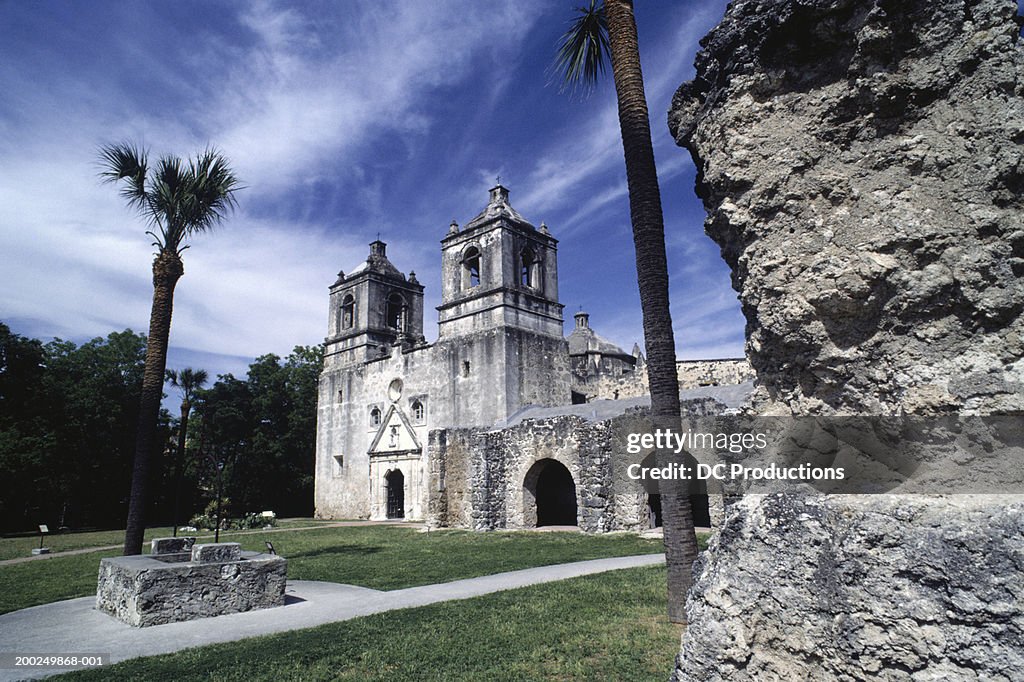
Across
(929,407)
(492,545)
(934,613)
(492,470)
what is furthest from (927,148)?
(492,470)

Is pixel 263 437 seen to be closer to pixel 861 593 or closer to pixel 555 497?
pixel 555 497

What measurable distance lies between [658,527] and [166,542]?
12.4m

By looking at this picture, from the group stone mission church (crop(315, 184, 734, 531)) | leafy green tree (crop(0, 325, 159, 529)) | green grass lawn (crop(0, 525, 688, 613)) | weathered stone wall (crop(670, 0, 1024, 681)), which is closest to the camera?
weathered stone wall (crop(670, 0, 1024, 681))

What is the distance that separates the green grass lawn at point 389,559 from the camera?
31.1ft

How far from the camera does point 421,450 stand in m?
26.7

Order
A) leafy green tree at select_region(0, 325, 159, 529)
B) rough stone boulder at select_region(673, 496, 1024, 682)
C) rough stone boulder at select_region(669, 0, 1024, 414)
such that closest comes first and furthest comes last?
rough stone boulder at select_region(673, 496, 1024, 682), rough stone boulder at select_region(669, 0, 1024, 414), leafy green tree at select_region(0, 325, 159, 529)

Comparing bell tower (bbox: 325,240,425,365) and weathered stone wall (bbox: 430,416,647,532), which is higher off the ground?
bell tower (bbox: 325,240,425,365)

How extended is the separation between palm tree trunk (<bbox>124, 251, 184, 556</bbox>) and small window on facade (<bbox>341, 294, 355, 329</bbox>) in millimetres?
22113

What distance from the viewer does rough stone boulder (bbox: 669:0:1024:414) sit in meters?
1.84

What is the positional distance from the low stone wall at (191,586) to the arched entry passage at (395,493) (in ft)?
67.5

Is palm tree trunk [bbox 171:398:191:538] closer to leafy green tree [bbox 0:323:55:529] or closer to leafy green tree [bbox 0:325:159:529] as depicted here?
leafy green tree [bbox 0:325:159:529]

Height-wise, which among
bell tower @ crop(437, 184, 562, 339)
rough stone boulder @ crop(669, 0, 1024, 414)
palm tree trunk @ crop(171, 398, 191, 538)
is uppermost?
bell tower @ crop(437, 184, 562, 339)

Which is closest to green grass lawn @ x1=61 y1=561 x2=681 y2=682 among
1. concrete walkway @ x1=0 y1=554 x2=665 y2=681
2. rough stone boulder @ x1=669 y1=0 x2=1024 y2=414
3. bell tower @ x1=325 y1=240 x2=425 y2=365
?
concrete walkway @ x1=0 y1=554 x2=665 y2=681

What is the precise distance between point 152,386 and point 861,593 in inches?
442
